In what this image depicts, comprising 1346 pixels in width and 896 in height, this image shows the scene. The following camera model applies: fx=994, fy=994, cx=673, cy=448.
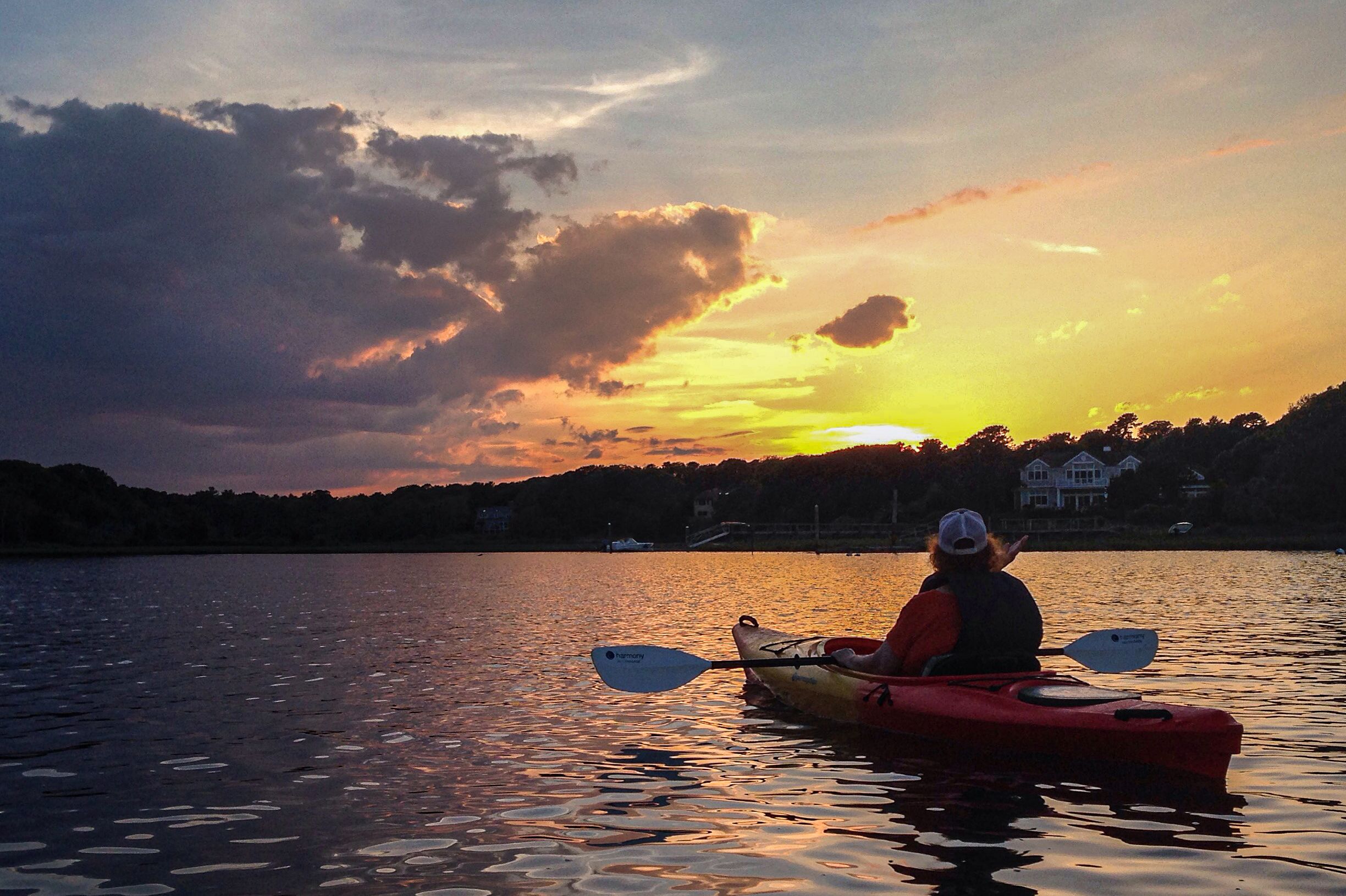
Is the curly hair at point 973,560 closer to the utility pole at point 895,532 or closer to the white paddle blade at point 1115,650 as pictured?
the white paddle blade at point 1115,650

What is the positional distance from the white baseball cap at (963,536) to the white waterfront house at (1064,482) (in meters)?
112

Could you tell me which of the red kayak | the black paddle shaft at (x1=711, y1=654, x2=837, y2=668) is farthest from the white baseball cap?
the black paddle shaft at (x1=711, y1=654, x2=837, y2=668)

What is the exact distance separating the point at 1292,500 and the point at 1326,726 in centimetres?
8412

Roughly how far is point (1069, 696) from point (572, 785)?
13.8 ft

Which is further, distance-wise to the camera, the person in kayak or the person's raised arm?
the person's raised arm

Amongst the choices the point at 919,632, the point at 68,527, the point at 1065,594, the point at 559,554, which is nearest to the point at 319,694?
the point at 919,632

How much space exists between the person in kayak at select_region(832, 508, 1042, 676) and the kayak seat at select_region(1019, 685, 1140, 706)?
1.65ft

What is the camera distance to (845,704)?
34.2 ft

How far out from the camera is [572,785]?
8094mm

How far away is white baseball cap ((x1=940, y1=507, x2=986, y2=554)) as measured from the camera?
346 inches

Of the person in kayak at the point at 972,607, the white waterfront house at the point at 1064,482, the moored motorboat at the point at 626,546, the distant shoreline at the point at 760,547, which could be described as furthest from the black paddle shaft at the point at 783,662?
the moored motorboat at the point at 626,546

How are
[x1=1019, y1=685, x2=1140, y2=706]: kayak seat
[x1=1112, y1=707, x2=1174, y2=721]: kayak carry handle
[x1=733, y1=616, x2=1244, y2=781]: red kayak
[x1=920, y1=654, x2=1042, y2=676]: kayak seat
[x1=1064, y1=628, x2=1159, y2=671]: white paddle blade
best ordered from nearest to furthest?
[x1=733, y1=616, x2=1244, y2=781]: red kayak
[x1=1112, y1=707, x2=1174, y2=721]: kayak carry handle
[x1=1019, y1=685, x2=1140, y2=706]: kayak seat
[x1=920, y1=654, x2=1042, y2=676]: kayak seat
[x1=1064, y1=628, x2=1159, y2=671]: white paddle blade

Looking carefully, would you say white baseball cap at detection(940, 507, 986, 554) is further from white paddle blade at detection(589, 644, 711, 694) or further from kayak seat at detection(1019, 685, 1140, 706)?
white paddle blade at detection(589, 644, 711, 694)

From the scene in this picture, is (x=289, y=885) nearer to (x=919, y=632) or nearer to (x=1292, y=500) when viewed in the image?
(x=919, y=632)
